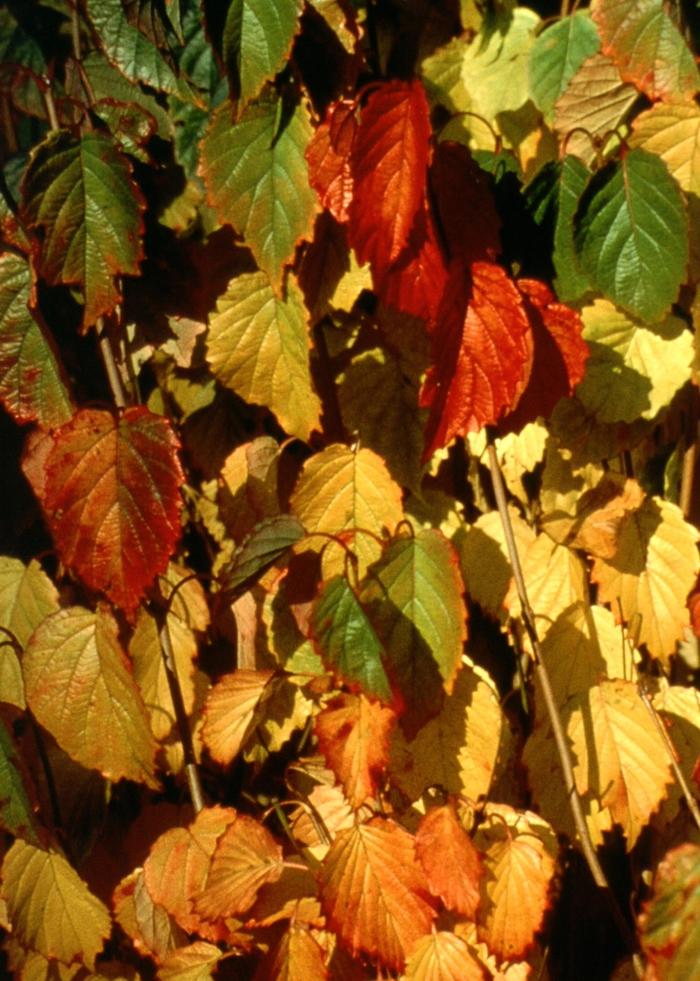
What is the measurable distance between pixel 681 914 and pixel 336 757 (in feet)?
1.74

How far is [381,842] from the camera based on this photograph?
1.39 m

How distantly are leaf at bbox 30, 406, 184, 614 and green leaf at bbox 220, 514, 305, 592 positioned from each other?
0.08 meters

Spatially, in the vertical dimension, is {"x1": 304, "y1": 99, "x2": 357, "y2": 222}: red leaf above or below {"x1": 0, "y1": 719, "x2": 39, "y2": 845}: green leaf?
above

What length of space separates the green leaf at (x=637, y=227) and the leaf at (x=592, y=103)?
0.16m

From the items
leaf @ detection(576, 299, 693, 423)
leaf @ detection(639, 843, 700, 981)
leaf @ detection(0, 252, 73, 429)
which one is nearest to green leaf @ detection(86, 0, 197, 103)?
leaf @ detection(0, 252, 73, 429)

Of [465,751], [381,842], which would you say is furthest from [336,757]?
[465,751]

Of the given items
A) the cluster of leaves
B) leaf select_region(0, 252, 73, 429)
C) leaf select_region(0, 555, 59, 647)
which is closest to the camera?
the cluster of leaves

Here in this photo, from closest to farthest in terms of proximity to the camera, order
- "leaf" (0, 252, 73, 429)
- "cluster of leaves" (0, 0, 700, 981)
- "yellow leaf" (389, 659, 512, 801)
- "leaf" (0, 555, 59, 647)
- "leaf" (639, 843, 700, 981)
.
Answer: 1. "leaf" (639, 843, 700, 981)
2. "cluster of leaves" (0, 0, 700, 981)
3. "leaf" (0, 252, 73, 429)
4. "yellow leaf" (389, 659, 512, 801)
5. "leaf" (0, 555, 59, 647)

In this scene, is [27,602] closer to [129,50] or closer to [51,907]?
[51,907]

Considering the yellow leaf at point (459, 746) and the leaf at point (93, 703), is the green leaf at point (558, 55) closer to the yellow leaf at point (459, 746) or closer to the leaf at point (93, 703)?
the yellow leaf at point (459, 746)

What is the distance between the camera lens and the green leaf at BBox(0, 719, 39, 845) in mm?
1442

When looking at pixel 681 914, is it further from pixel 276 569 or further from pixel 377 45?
pixel 377 45

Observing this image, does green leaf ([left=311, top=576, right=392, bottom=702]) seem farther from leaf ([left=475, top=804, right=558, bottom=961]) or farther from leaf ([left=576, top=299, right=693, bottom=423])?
leaf ([left=576, top=299, right=693, bottom=423])

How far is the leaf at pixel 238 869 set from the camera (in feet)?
4.50
